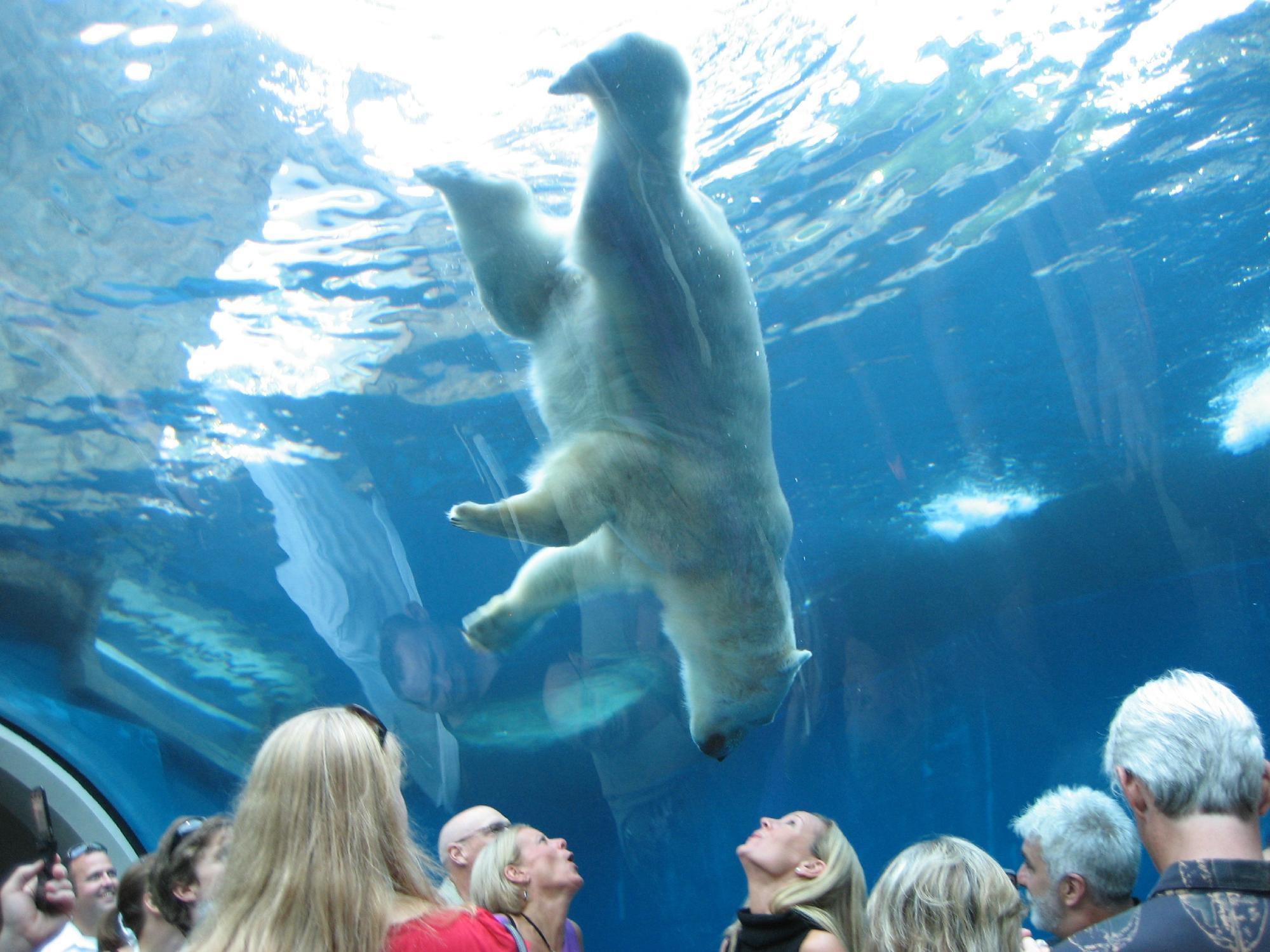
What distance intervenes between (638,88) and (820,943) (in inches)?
104

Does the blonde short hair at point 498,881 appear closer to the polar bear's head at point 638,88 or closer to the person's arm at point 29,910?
the person's arm at point 29,910

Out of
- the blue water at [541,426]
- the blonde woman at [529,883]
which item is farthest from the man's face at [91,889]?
the blonde woman at [529,883]

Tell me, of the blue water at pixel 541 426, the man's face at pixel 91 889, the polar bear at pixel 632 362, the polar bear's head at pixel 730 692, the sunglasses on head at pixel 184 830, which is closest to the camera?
the sunglasses on head at pixel 184 830

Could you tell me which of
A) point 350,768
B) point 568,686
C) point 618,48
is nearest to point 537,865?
point 350,768

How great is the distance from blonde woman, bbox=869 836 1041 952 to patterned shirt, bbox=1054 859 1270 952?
0.54 m

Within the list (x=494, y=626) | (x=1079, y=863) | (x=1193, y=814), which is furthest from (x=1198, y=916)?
(x=494, y=626)

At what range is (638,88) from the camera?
8.03ft

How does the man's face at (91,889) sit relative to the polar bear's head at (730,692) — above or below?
below

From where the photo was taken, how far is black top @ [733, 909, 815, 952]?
213 centimetres

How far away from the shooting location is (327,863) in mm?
1239

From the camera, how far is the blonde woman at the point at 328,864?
1.20m

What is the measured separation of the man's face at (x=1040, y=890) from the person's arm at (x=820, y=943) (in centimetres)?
58

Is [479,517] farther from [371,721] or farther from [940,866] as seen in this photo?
[940,866]

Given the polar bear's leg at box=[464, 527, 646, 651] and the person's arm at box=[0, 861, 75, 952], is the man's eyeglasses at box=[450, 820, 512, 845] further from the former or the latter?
the person's arm at box=[0, 861, 75, 952]
